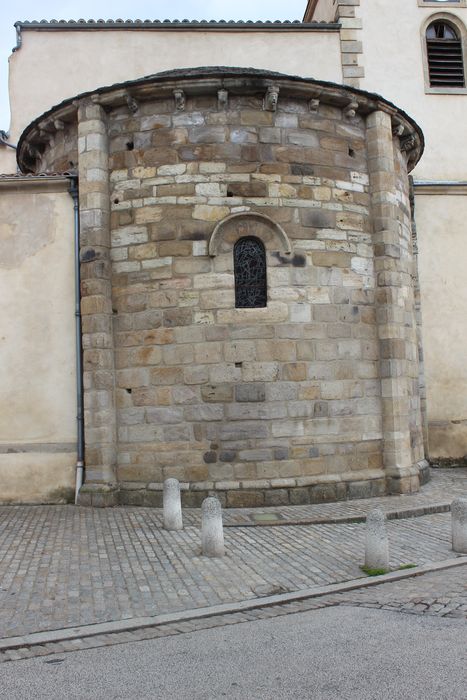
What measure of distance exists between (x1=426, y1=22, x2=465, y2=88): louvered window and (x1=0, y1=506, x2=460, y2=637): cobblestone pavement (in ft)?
40.8

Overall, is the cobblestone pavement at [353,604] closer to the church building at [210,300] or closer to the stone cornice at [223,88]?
the church building at [210,300]

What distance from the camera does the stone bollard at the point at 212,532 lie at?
7.60 metres

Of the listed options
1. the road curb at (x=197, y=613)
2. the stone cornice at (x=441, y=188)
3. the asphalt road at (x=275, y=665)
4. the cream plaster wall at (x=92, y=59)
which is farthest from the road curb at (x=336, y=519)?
the cream plaster wall at (x=92, y=59)

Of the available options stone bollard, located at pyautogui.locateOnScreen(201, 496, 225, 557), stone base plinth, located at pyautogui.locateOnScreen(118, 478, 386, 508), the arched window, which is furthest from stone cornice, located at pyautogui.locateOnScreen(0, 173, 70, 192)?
stone bollard, located at pyautogui.locateOnScreen(201, 496, 225, 557)

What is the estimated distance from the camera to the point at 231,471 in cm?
1057

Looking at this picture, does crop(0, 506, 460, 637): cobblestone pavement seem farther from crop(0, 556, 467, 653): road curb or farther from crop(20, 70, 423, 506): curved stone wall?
crop(20, 70, 423, 506): curved stone wall

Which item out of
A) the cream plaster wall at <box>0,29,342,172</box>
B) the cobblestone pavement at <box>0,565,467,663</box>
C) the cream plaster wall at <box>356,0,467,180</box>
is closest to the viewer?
the cobblestone pavement at <box>0,565,467,663</box>

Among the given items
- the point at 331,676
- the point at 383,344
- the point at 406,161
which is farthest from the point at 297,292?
the point at 331,676

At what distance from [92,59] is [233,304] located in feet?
31.0

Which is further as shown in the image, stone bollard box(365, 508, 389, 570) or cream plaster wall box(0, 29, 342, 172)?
cream plaster wall box(0, 29, 342, 172)

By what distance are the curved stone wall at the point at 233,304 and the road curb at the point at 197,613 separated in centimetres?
368

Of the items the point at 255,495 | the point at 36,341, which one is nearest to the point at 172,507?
the point at 255,495

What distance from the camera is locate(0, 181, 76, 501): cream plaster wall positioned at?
11.0m

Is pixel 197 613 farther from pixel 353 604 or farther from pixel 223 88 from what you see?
pixel 223 88
